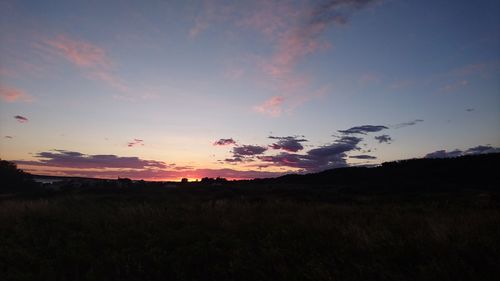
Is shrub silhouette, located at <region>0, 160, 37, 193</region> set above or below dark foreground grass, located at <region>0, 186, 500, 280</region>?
above

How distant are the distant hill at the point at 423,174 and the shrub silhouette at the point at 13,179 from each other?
42009 millimetres

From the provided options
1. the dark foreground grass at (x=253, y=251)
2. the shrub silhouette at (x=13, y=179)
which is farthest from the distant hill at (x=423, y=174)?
the shrub silhouette at (x=13, y=179)

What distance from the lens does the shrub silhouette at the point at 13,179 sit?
4084cm

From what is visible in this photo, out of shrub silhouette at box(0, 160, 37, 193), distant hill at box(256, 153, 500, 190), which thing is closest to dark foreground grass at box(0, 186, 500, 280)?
shrub silhouette at box(0, 160, 37, 193)

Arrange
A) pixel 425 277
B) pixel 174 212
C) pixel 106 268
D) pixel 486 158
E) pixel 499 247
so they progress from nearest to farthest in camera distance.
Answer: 1. pixel 425 277
2. pixel 499 247
3. pixel 106 268
4. pixel 174 212
5. pixel 486 158

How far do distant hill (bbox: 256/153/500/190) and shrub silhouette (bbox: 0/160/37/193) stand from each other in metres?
42.0

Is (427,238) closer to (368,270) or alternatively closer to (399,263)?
(399,263)

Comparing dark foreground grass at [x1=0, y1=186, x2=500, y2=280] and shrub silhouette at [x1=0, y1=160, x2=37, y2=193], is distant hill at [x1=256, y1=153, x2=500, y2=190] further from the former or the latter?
shrub silhouette at [x1=0, y1=160, x2=37, y2=193]

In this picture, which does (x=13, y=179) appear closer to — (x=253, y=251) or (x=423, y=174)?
(x=253, y=251)

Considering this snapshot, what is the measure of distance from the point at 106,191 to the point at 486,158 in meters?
64.8

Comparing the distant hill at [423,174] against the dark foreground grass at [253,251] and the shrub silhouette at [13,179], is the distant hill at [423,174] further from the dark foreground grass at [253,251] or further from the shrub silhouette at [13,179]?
the shrub silhouette at [13,179]

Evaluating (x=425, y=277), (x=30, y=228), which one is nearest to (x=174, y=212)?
(x=30, y=228)

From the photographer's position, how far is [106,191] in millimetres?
33000

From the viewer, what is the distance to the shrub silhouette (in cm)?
4084
